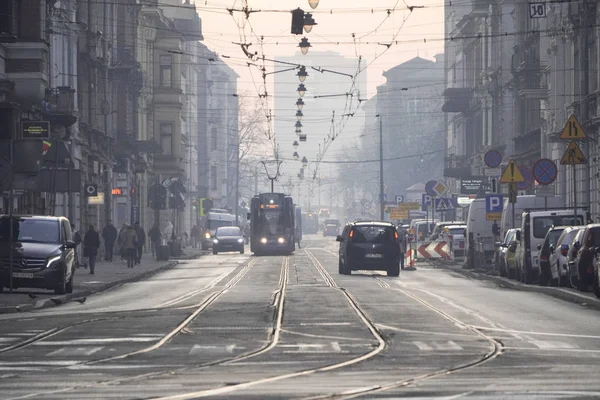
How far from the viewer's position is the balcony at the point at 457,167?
8700cm

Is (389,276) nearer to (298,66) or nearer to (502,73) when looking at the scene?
(298,66)

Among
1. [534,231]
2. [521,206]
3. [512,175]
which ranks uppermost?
[512,175]

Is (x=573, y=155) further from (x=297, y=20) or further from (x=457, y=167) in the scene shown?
(x=457, y=167)

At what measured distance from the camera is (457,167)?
94125 millimetres

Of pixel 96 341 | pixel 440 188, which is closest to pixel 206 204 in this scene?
pixel 440 188

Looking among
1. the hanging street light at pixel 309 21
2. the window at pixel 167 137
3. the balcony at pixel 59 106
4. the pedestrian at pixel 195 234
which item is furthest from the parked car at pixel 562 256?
the pedestrian at pixel 195 234

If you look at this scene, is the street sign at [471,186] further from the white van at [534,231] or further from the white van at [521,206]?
the white van at [534,231]

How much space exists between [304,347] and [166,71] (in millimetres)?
72272

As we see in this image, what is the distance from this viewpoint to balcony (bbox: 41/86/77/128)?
4403 cm

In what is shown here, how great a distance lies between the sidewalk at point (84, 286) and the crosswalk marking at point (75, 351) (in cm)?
882

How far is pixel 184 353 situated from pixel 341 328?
14.4 feet

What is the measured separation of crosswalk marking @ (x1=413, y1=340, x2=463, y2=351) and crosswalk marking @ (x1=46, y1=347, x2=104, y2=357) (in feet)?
11.3

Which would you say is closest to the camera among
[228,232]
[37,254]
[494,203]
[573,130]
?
[573,130]

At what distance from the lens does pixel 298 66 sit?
178 ft
